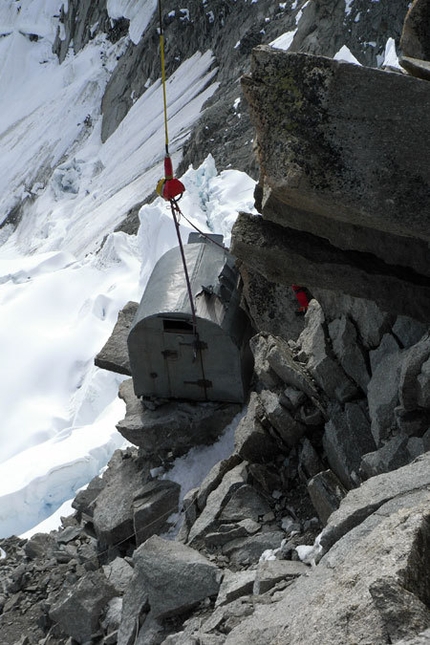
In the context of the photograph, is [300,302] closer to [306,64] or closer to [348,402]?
[348,402]

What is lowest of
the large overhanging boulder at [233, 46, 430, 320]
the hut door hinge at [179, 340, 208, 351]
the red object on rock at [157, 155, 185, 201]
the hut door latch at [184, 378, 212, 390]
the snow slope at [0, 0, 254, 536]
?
the snow slope at [0, 0, 254, 536]

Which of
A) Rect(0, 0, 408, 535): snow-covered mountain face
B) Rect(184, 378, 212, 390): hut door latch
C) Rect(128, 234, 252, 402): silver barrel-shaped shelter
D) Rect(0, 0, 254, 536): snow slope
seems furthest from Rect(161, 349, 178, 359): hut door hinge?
Rect(0, 0, 408, 535): snow-covered mountain face

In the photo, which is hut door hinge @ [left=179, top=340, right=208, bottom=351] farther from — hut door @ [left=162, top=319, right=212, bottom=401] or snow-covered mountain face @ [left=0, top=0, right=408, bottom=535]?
snow-covered mountain face @ [left=0, top=0, right=408, bottom=535]

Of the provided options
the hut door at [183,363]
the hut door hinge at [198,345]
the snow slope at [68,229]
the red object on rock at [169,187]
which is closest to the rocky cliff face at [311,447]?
the hut door hinge at [198,345]

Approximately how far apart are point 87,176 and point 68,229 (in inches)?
257

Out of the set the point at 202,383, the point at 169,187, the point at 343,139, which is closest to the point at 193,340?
the point at 202,383

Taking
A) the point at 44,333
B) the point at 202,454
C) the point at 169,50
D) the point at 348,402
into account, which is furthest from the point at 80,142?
the point at 348,402

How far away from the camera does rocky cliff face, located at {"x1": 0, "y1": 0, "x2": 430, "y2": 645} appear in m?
4.69

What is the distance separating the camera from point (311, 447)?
26.5 feet

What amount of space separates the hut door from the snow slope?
13.5 ft

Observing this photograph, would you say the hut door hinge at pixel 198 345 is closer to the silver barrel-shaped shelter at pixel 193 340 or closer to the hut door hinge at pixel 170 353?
the silver barrel-shaped shelter at pixel 193 340

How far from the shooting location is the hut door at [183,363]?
10719 millimetres

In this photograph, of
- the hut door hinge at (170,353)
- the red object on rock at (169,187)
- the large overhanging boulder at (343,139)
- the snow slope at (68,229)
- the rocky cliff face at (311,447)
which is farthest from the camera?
the snow slope at (68,229)

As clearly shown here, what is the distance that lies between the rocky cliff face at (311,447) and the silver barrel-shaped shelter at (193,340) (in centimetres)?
72
